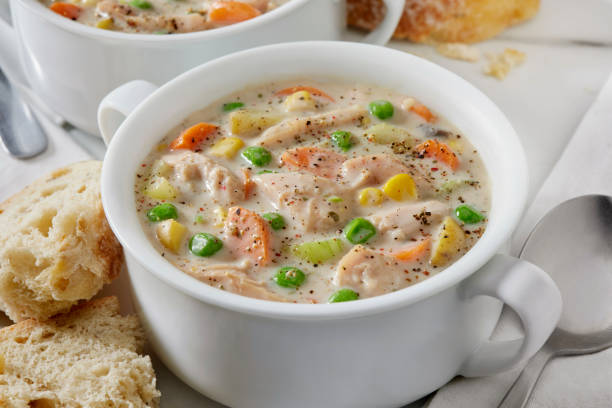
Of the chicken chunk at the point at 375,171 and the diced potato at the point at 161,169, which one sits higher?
the chicken chunk at the point at 375,171

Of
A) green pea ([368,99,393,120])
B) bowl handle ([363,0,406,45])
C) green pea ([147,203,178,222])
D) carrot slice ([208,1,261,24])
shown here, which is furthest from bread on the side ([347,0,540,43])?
green pea ([147,203,178,222])

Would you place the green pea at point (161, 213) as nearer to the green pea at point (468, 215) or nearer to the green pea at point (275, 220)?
the green pea at point (275, 220)

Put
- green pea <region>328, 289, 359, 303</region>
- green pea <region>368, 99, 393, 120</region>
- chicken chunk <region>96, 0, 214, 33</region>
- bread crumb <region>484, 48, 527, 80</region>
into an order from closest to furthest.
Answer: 1. green pea <region>328, 289, 359, 303</region>
2. green pea <region>368, 99, 393, 120</region>
3. chicken chunk <region>96, 0, 214, 33</region>
4. bread crumb <region>484, 48, 527, 80</region>

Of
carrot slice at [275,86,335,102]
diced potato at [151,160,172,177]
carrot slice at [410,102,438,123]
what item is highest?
carrot slice at [410,102,438,123]

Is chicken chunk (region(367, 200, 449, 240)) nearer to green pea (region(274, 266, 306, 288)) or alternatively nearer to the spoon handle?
green pea (region(274, 266, 306, 288))

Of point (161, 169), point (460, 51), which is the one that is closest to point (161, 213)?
point (161, 169)

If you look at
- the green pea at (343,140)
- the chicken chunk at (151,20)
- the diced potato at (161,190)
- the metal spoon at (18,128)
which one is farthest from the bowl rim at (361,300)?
the metal spoon at (18,128)

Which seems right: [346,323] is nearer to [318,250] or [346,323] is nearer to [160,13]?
[318,250]

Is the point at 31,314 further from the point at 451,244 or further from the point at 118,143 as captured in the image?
the point at 451,244
